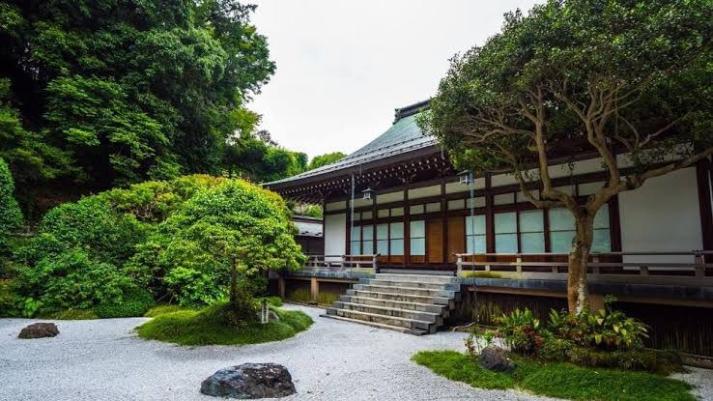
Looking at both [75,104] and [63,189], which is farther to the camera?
[63,189]

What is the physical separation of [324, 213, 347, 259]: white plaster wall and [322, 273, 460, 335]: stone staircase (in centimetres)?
429

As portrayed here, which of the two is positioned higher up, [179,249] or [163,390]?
[179,249]

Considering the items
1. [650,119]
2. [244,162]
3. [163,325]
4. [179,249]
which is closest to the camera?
[650,119]

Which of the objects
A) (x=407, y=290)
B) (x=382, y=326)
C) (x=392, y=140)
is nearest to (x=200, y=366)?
(x=382, y=326)

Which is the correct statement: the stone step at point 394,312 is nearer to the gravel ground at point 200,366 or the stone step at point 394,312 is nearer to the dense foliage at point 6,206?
the gravel ground at point 200,366

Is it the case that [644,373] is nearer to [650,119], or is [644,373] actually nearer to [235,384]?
[650,119]

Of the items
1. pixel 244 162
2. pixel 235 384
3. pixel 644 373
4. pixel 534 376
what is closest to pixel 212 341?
pixel 235 384

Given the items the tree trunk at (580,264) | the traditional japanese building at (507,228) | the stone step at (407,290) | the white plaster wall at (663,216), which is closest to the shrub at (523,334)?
the tree trunk at (580,264)

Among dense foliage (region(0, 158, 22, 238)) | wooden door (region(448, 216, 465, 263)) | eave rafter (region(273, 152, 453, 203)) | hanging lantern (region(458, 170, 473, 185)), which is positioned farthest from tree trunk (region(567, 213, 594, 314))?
dense foliage (region(0, 158, 22, 238))

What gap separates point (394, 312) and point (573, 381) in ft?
14.8

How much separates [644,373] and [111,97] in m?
18.3

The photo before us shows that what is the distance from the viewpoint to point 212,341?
6.93m

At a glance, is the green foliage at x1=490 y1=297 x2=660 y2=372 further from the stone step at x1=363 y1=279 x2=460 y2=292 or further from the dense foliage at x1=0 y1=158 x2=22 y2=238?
the dense foliage at x1=0 y1=158 x2=22 y2=238

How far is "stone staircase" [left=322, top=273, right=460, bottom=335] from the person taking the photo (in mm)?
8115
